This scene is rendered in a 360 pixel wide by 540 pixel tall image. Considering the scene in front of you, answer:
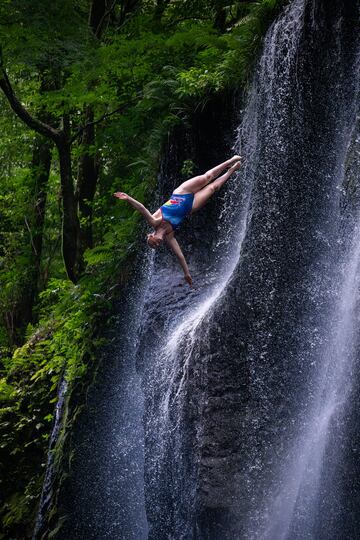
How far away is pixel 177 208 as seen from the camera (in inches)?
310

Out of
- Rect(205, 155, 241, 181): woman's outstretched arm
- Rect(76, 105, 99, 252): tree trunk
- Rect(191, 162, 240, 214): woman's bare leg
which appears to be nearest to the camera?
Rect(205, 155, 241, 181): woman's outstretched arm

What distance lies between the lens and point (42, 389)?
1203cm

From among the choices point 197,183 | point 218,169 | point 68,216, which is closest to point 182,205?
point 197,183

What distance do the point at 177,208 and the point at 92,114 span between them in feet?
19.6

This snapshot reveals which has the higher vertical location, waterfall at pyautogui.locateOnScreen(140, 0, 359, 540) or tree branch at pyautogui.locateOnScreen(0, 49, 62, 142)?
tree branch at pyautogui.locateOnScreen(0, 49, 62, 142)

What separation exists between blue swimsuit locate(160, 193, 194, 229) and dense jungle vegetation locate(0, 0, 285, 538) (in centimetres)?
Result: 175

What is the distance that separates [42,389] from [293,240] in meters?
6.70

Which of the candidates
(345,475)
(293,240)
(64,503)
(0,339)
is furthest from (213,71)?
(0,339)

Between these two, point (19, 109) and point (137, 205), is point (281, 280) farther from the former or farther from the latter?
point (19, 109)

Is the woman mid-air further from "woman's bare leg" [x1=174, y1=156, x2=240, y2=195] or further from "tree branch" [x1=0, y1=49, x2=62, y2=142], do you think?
"tree branch" [x1=0, y1=49, x2=62, y2=142]

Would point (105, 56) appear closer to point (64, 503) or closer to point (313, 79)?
point (313, 79)

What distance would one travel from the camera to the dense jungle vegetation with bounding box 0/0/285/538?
30.8ft

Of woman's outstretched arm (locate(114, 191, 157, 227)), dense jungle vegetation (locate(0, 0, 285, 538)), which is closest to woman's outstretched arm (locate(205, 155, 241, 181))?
woman's outstretched arm (locate(114, 191, 157, 227))

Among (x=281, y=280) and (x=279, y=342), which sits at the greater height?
(x=281, y=280)
